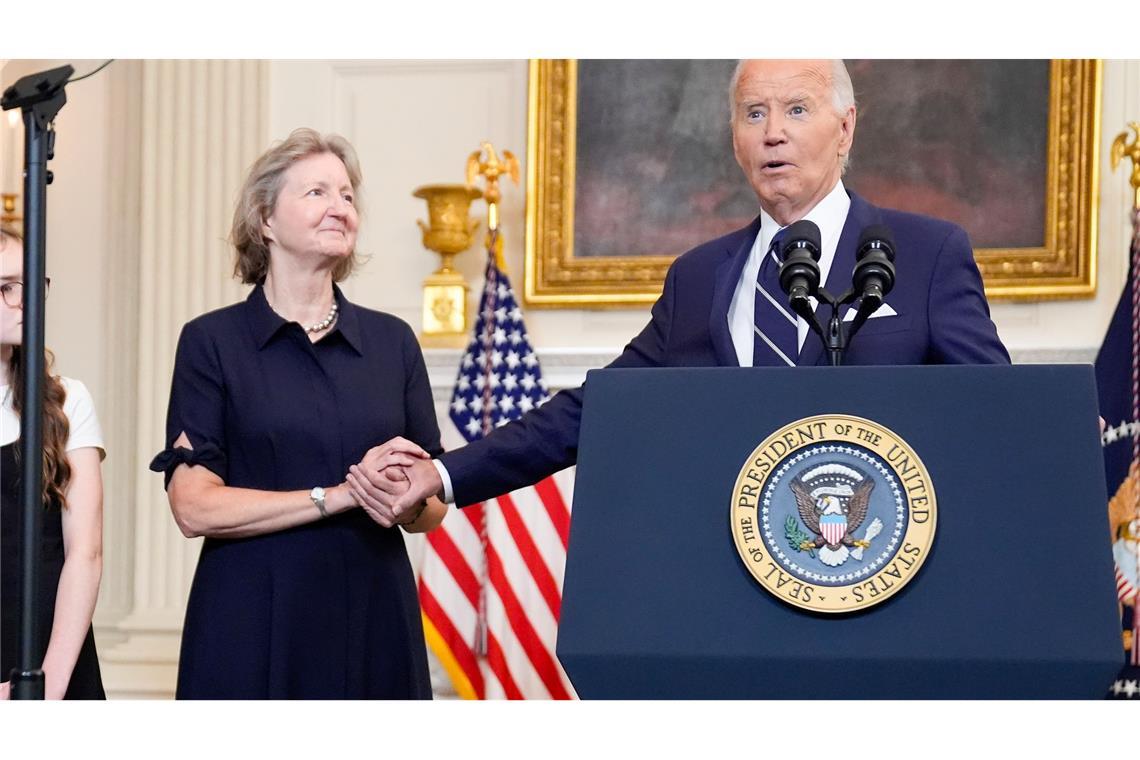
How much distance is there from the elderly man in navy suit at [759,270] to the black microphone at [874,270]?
472mm

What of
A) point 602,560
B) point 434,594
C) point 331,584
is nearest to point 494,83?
point 434,594

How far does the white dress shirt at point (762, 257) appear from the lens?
3115mm

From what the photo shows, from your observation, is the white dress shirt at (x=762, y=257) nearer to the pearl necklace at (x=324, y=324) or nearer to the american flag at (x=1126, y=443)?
the pearl necklace at (x=324, y=324)

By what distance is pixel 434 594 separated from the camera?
5785mm

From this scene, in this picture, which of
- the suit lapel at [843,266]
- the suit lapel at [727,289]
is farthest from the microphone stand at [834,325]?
the suit lapel at [727,289]

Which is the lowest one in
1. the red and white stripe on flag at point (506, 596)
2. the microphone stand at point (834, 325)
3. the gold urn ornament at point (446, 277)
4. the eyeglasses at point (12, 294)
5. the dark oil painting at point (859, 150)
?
the red and white stripe on flag at point (506, 596)

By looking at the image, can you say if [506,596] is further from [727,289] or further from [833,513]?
[833,513]

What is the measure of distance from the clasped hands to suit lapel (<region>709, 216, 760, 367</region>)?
0.64 m

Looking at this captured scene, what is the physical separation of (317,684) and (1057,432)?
1729 millimetres

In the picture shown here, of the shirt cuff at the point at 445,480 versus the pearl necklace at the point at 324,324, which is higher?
the pearl necklace at the point at 324,324

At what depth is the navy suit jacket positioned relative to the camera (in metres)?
2.95

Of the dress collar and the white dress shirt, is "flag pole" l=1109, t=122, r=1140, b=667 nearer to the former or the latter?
the white dress shirt

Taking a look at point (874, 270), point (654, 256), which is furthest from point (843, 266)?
point (654, 256)
